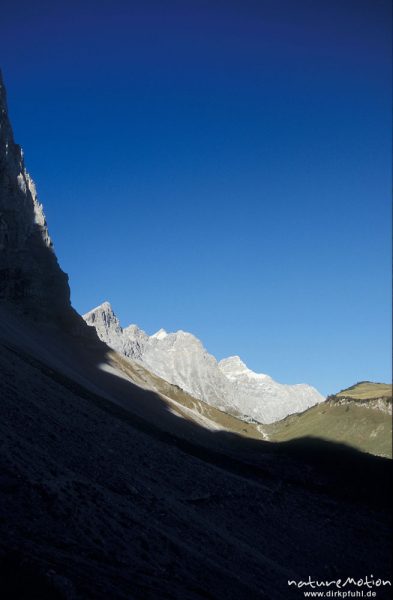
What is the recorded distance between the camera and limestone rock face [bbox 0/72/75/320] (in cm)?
12125

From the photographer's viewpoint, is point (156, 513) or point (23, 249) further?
point (23, 249)

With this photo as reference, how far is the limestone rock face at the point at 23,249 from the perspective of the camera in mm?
121250

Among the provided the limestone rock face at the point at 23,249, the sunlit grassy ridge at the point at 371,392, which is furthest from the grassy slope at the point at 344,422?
the limestone rock face at the point at 23,249

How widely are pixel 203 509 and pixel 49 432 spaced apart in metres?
14.2

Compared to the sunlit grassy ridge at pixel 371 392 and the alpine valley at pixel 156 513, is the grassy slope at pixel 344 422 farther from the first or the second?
the alpine valley at pixel 156 513

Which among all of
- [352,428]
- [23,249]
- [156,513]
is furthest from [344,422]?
[23,249]

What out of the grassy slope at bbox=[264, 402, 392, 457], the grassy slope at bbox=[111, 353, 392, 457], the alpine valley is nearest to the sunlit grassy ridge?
the grassy slope at bbox=[111, 353, 392, 457]

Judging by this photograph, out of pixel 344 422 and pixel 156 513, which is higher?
pixel 344 422

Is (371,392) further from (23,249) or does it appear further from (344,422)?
(23,249)

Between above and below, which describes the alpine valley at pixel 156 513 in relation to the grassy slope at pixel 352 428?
below

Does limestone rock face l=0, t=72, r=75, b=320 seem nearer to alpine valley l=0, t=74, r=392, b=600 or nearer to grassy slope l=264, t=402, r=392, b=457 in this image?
alpine valley l=0, t=74, r=392, b=600

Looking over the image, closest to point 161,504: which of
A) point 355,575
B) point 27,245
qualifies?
point 355,575

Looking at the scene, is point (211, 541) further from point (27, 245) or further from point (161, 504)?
point (27, 245)

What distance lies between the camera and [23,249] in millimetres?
130750
